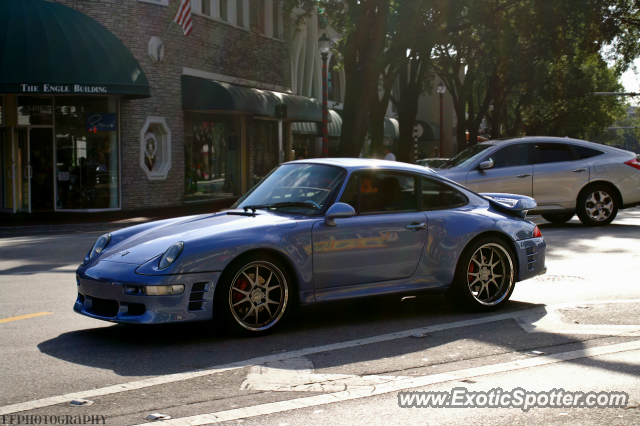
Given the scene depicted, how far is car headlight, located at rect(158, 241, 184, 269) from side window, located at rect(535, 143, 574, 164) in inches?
391

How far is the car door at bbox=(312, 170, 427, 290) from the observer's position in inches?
231

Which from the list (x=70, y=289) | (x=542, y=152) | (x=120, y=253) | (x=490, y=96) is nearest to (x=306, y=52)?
(x=490, y=96)

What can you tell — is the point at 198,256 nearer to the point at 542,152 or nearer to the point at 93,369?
the point at 93,369

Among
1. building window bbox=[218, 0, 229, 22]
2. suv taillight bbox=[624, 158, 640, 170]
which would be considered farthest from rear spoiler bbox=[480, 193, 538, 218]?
building window bbox=[218, 0, 229, 22]

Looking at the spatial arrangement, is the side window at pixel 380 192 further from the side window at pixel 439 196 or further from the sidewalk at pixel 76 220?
the sidewalk at pixel 76 220

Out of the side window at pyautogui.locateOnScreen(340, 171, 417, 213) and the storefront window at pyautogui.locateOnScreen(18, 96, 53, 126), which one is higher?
the storefront window at pyautogui.locateOnScreen(18, 96, 53, 126)

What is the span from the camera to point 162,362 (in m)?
4.94

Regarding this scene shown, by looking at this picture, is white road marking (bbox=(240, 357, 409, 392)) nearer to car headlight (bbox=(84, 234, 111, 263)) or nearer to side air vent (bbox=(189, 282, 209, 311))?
side air vent (bbox=(189, 282, 209, 311))

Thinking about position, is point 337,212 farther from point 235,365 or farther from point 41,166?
point 41,166

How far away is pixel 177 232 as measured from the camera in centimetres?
572

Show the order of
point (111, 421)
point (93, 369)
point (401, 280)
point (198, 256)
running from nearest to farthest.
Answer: point (111, 421) < point (93, 369) < point (198, 256) < point (401, 280)

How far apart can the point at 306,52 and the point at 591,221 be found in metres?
23.2

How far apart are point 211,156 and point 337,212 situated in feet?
67.3

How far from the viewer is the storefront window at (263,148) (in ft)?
93.8
